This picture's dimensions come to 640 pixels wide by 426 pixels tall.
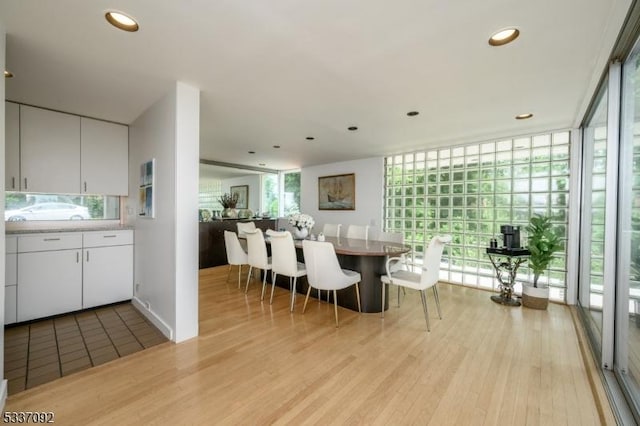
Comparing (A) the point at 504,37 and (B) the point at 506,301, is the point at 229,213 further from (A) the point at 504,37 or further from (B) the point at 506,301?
(A) the point at 504,37

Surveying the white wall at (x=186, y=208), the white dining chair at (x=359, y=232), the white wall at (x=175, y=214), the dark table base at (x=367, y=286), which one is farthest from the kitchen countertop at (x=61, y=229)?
the white dining chair at (x=359, y=232)

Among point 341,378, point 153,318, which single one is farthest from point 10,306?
point 341,378

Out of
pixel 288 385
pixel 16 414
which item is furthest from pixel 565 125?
pixel 16 414

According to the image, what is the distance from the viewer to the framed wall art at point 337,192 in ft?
19.1

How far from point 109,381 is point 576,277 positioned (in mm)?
4923

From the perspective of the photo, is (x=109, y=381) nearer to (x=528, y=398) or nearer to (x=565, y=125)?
(x=528, y=398)

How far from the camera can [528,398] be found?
1.68 metres

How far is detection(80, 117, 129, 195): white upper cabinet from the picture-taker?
310 cm

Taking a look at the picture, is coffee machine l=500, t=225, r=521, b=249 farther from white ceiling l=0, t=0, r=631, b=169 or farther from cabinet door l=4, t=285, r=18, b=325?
cabinet door l=4, t=285, r=18, b=325

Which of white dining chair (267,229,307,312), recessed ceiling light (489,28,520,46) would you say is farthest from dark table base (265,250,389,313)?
recessed ceiling light (489,28,520,46)

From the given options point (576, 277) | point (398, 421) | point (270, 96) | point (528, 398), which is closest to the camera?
point (398, 421)

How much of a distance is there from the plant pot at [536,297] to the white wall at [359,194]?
2.38 metres

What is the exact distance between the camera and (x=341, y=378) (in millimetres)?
1849

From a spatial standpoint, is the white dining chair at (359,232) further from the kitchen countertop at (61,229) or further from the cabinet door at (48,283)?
the cabinet door at (48,283)
